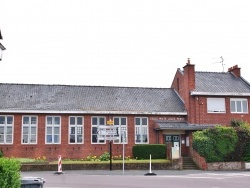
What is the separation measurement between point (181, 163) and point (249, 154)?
5756 millimetres

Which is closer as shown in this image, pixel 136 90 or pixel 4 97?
pixel 4 97

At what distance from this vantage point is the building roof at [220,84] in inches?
1393

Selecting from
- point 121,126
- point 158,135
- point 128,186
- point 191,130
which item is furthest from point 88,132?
point 128,186

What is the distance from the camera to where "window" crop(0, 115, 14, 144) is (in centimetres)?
3188

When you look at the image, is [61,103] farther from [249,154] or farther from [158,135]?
[249,154]

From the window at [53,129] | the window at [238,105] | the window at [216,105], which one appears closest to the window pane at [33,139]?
the window at [53,129]

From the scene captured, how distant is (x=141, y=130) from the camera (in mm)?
34375

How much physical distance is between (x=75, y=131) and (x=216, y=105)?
42.3ft

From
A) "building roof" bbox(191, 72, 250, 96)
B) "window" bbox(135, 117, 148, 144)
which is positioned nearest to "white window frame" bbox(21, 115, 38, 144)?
"window" bbox(135, 117, 148, 144)

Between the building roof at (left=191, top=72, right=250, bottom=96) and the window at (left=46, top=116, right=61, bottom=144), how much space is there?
39.6ft

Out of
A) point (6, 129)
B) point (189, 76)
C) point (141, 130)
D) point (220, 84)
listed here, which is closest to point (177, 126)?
point (141, 130)

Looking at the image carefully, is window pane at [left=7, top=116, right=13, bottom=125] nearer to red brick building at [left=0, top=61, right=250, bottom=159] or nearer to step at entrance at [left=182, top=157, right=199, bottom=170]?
red brick building at [left=0, top=61, right=250, bottom=159]

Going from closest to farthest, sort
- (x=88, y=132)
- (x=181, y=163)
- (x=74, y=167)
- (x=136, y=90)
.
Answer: (x=74, y=167) < (x=181, y=163) < (x=88, y=132) < (x=136, y=90)

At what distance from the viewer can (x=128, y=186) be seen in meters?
16.8
